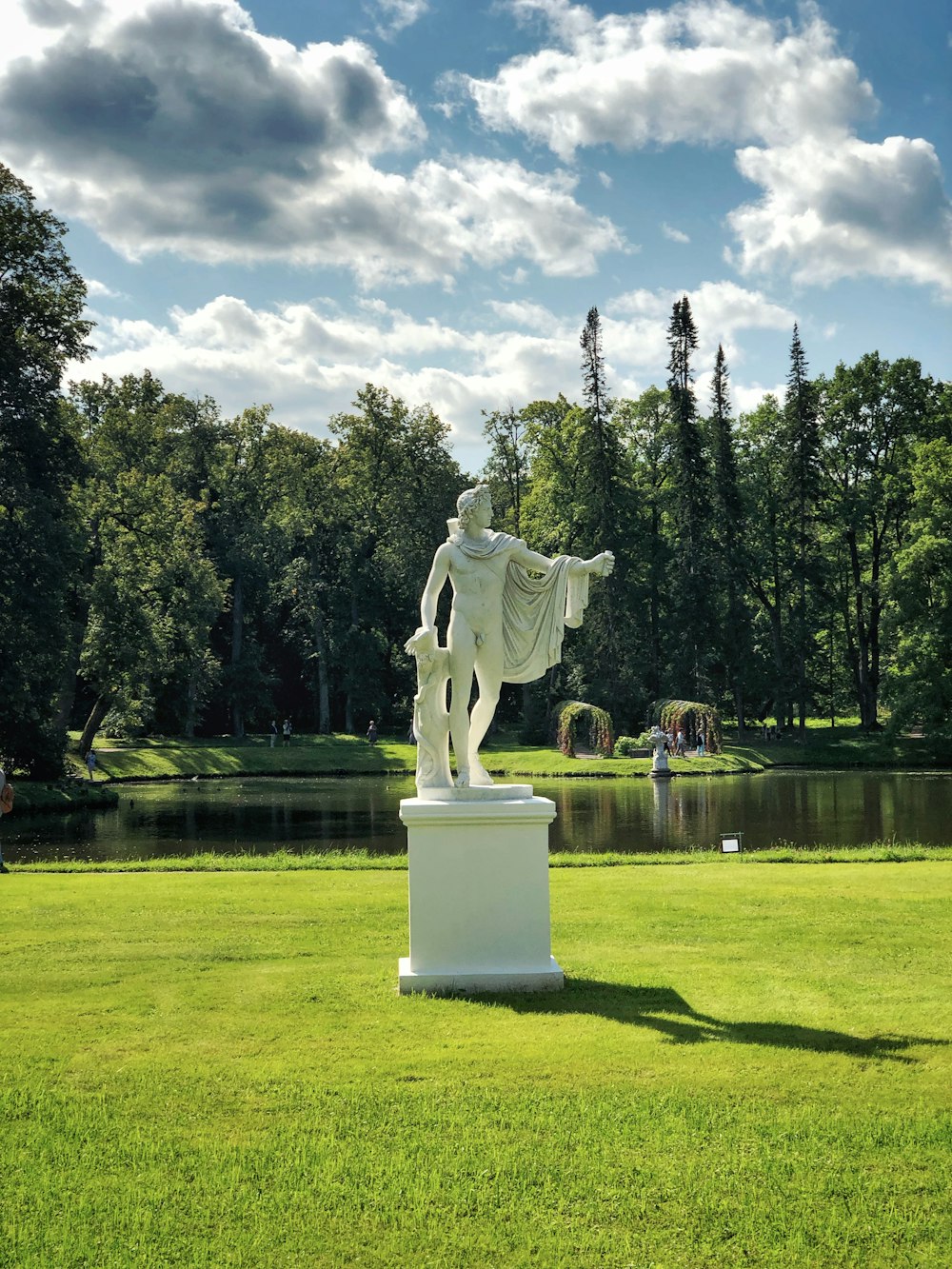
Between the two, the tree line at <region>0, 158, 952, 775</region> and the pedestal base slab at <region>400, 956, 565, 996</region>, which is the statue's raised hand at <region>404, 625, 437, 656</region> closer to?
the pedestal base slab at <region>400, 956, 565, 996</region>

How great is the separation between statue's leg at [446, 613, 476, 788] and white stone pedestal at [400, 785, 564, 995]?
0.69 meters

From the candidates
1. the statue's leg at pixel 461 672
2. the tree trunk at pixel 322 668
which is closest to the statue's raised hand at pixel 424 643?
the statue's leg at pixel 461 672

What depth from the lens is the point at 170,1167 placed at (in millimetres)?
4414

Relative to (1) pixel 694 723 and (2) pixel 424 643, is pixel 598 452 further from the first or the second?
(2) pixel 424 643

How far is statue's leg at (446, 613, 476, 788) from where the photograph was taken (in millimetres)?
8008

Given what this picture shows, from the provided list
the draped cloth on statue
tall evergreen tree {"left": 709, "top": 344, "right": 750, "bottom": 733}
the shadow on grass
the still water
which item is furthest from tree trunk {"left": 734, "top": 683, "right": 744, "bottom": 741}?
the shadow on grass

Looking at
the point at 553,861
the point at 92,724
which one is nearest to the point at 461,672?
the point at 553,861

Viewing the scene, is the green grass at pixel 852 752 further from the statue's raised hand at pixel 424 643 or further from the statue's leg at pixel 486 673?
the statue's raised hand at pixel 424 643

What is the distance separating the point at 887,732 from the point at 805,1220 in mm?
39497

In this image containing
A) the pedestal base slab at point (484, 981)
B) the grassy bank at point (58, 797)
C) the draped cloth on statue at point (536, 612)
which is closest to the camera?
the pedestal base slab at point (484, 981)

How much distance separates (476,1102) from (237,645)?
47641 mm

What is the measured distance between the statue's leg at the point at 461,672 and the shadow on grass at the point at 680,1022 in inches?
66.3

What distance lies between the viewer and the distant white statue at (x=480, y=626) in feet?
26.0

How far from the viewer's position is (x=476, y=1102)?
5047 millimetres
